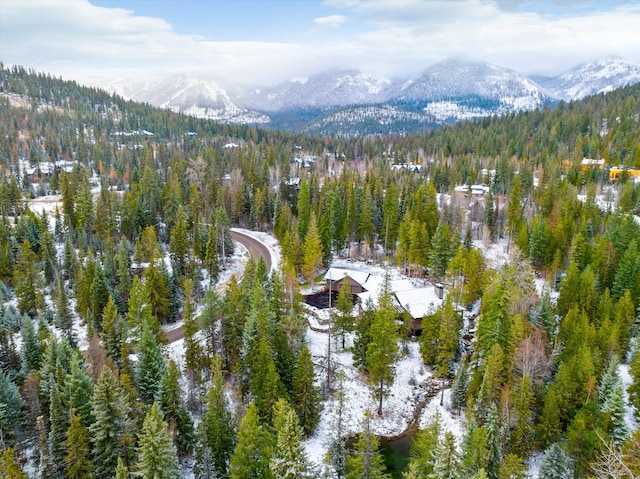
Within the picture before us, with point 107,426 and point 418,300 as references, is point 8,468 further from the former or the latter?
point 418,300

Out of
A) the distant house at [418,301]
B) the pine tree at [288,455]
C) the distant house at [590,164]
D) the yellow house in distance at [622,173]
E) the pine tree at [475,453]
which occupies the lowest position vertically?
the distant house at [418,301]

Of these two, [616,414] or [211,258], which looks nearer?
[616,414]

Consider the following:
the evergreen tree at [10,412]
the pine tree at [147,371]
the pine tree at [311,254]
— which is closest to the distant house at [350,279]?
the pine tree at [311,254]

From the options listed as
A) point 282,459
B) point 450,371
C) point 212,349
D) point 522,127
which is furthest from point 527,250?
point 522,127

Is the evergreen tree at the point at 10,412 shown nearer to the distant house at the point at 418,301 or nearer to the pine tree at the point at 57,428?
the pine tree at the point at 57,428

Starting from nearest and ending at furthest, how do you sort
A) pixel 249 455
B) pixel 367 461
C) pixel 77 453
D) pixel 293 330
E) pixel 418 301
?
pixel 367 461, pixel 249 455, pixel 77 453, pixel 293 330, pixel 418 301

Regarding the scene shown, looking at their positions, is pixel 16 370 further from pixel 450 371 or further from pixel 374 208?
pixel 374 208

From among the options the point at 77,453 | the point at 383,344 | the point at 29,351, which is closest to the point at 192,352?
the point at 77,453

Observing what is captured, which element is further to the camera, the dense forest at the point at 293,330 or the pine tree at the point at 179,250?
the pine tree at the point at 179,250
